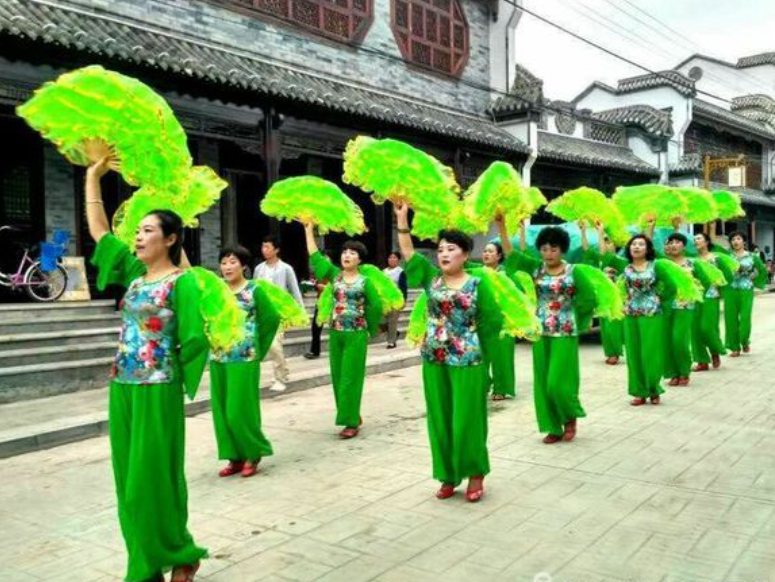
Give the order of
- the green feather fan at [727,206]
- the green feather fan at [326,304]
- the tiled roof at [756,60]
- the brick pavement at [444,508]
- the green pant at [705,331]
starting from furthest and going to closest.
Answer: the tiled roof at [756,60]
the green feather fan at [727,206]
the green pant at [705,331]
the green feather fan at [326,304]
the brick pavement at [444,508]

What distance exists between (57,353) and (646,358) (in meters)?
6.69

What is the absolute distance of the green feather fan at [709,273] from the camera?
9.30 m

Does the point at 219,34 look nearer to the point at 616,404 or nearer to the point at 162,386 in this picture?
the point at 616,404

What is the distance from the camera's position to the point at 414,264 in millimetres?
4949

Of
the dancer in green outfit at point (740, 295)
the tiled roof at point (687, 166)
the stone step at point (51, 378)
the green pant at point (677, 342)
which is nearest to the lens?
the stone step at point (51, 378)

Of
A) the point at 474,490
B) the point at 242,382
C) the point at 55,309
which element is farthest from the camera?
the point at 55,309

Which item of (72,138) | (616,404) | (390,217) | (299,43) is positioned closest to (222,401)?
(72,138)

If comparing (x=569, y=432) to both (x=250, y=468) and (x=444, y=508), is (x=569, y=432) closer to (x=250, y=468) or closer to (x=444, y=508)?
(x=444, y=508)

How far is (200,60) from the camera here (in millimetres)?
11781

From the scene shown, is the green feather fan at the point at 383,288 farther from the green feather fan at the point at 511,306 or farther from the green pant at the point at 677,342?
the green pant at the point at 677,342

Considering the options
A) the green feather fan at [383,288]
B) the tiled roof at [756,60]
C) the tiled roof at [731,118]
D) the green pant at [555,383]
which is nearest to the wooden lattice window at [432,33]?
the green feather fan at [383,288]

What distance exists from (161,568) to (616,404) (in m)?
5.55

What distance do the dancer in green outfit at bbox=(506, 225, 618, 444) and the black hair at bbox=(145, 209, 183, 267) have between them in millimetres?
3266

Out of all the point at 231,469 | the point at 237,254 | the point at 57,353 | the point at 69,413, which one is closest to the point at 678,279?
the point at 237,254
